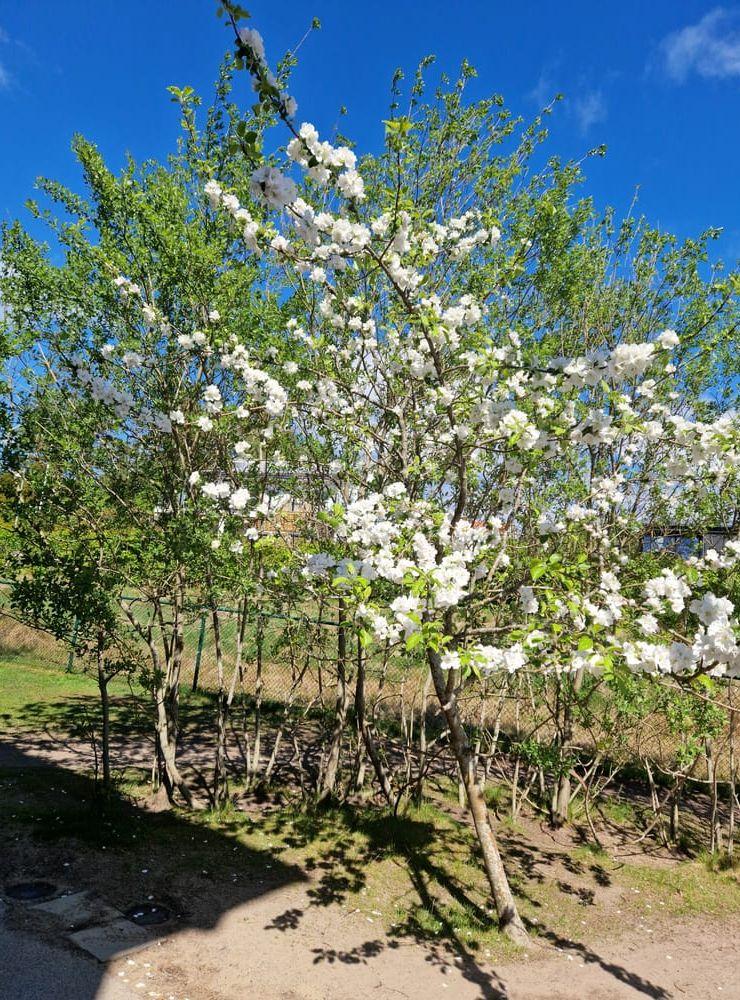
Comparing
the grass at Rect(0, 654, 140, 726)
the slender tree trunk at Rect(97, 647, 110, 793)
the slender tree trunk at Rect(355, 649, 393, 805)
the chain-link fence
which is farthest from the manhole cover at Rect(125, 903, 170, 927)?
the grass at Rect(0, 654, 140, 726)

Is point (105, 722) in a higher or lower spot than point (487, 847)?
higher

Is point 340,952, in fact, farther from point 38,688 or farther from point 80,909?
point 38,688

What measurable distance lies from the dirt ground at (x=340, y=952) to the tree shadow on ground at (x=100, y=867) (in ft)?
0.06

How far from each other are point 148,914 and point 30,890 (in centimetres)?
79

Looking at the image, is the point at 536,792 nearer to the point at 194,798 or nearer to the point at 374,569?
the point at 194,798

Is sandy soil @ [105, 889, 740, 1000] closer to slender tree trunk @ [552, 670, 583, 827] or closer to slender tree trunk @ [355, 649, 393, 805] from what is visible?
slender tree trunk @ [355, 649, 393, 805]

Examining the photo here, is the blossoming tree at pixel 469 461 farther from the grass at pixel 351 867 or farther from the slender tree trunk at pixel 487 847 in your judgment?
the grass at pixel 351 867

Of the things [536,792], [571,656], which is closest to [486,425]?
[571,656]

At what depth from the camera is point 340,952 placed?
389 cm

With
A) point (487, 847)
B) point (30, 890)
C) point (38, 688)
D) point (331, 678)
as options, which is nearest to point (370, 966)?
point (487, 847)

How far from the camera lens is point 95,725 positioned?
27.2 ft

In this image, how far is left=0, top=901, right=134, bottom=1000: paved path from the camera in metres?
3.09

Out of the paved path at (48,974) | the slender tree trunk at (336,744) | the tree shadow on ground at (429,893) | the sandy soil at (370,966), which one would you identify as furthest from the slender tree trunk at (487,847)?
the paved path at (48,974)

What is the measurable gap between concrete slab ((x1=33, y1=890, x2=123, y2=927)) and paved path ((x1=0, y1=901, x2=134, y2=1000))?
0.29 meters
